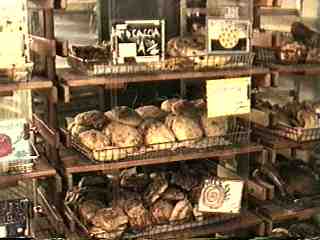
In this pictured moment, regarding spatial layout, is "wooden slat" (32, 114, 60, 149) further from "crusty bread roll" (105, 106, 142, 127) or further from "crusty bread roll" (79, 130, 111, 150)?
"crusty bread roll" (105, 106, 142, 127)

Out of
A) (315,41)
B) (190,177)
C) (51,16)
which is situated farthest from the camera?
(315,41)

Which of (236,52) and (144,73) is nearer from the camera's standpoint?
(144,73)

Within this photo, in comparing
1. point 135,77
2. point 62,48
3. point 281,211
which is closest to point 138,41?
point 135,77

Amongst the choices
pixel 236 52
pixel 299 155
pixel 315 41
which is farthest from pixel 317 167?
pixel 236 52

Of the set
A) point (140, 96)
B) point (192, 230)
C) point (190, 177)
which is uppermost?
point (140, 96)

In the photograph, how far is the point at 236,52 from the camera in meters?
2.03

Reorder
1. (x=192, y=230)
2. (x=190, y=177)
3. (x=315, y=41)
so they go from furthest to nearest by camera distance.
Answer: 1. (x=315, y=41)
2. (x=190, y=177)
3. (x=192, y=230)

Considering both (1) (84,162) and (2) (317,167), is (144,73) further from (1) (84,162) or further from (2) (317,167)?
(2) (317,167)

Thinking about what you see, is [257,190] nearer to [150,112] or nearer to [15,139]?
→ [150,112]

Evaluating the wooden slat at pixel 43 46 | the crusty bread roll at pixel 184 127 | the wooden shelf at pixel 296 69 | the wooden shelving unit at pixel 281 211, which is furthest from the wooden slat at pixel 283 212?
the wooden slat at pixel 43 46

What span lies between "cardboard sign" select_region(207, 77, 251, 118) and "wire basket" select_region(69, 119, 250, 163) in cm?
11

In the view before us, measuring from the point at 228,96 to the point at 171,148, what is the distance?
290 mm

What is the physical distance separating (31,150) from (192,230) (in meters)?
0.66

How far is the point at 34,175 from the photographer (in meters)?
1.81
